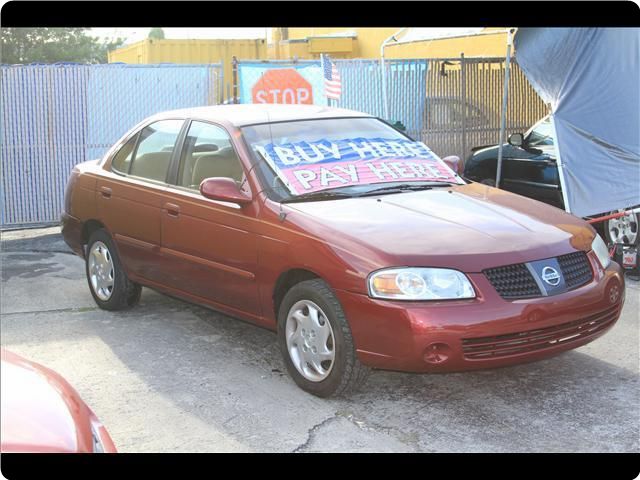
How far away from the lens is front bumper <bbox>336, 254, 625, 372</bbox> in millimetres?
4645

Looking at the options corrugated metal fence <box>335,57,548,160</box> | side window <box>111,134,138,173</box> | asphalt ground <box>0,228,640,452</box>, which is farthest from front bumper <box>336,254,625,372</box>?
corrugated metal fence <box>335,57,548,160</box>

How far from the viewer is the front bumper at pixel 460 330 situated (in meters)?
4.64

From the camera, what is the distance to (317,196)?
5.60 meters

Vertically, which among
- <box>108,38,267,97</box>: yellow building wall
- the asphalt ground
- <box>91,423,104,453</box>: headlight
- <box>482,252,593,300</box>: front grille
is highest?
<box>108,38,267,97</box>: yellow building wall

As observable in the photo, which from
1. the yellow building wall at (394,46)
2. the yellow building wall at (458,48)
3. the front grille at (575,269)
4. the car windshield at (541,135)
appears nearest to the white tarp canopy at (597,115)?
the car windshield at (541,135)

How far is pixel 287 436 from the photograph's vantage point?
15.2 feet

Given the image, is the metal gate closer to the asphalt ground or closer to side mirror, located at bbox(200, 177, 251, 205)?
the asphalt ground

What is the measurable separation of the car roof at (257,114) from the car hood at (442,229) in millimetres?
996

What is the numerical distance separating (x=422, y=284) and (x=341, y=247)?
508 mm

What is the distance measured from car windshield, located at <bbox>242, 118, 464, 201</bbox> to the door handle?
725 millimetres

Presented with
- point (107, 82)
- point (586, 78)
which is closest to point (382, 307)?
point (586, 78)

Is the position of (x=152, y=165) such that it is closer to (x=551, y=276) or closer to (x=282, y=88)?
(x=551, y=276)

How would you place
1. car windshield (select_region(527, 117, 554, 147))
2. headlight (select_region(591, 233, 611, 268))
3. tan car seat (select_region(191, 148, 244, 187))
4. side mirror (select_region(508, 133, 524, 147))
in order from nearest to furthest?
1. headlight (select_region(591, 233, 611, 268))
2. tan car seat (select_region(191, 148, 244, 187))
3. side mirror (select_region(508, 133, 524, 147))
4. car windshield (select_region(527, 117, 554, 147))
